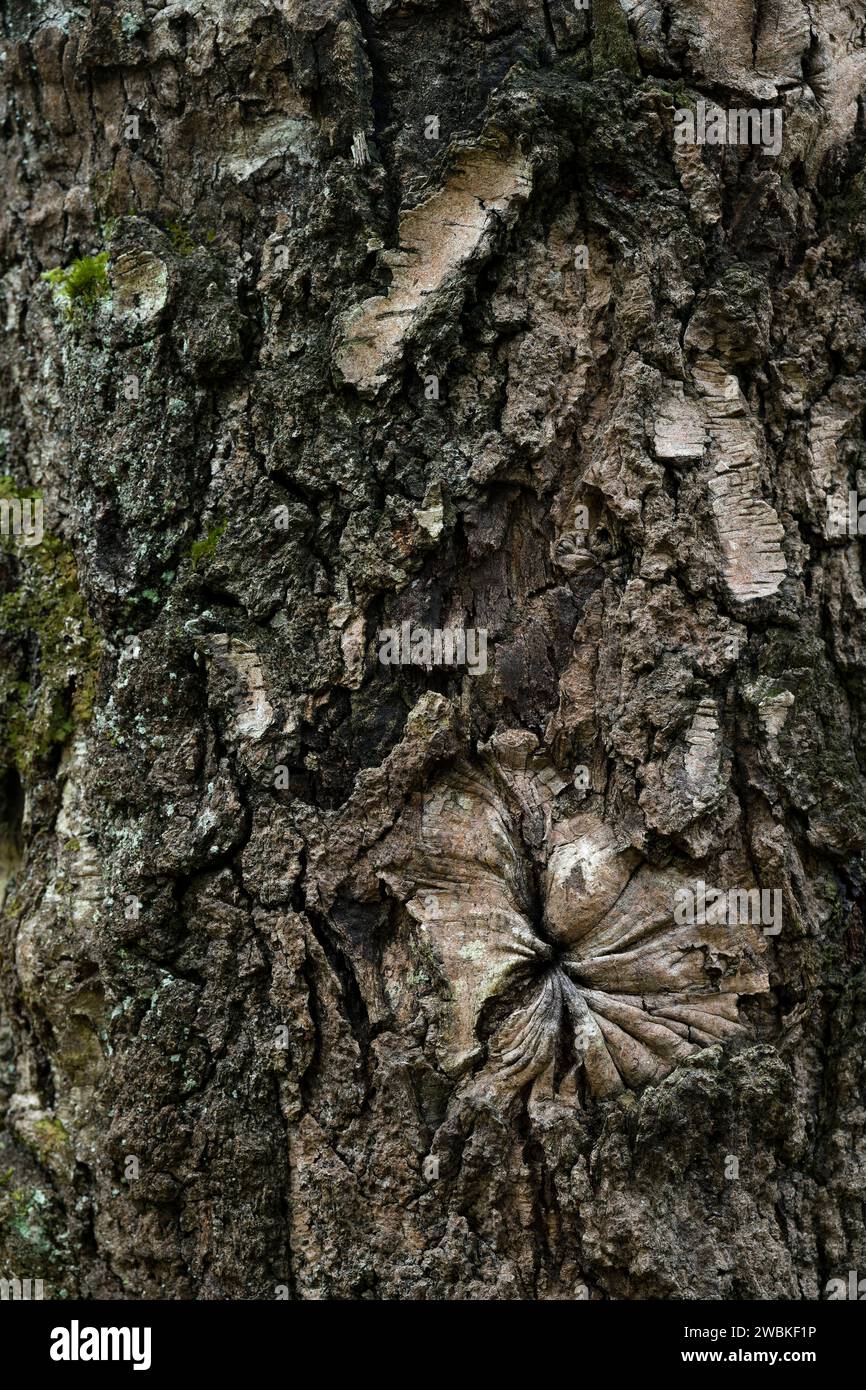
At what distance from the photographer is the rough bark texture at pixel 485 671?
7.59ft

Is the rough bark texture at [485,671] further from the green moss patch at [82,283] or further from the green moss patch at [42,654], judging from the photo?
the green moss patch at [42,654]

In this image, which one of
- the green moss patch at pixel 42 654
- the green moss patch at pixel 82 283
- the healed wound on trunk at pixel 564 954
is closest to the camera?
the healed wound on trunk at pixel 564 954

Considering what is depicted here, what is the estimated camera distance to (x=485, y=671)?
2.43m

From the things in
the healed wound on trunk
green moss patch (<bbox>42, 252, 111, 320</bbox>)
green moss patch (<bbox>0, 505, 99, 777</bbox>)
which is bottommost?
the healed wound on trunk

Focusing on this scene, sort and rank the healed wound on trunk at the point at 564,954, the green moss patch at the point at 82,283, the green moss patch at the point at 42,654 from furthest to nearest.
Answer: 1. the green moss patch at the point at 42,654
2. the green moss patch at the point at 82,283
3. the healed wound on trunk at the point at 564,954

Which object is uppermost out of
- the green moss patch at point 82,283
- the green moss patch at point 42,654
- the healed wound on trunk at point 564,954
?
the green moss patch at point 82,283

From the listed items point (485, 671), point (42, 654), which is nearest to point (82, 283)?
point (42, 654)

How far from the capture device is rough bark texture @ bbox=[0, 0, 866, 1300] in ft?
7.59

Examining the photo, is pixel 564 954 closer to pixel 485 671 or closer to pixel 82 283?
Result: pixel 485 671

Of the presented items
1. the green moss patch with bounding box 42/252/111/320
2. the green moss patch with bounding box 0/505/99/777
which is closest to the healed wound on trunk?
the green moss patch with bounding box 0/505/99/777

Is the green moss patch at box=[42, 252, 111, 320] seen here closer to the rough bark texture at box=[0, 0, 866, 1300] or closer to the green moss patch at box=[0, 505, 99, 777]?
the rough bark texture at box=[0, 0, 866, 1300]

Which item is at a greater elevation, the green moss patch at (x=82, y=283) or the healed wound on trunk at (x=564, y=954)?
the green moss patch at (x=82, y=283)

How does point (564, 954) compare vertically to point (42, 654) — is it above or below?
below

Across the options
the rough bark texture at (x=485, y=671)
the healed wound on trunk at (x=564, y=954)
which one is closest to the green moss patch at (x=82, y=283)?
the rough bark texture at (x=485, y=671)
